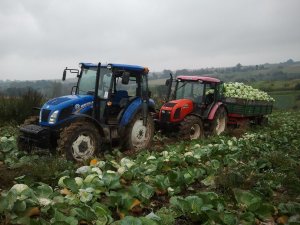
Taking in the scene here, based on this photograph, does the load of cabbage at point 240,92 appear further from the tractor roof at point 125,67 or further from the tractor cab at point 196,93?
the tractor roof at point 125,67

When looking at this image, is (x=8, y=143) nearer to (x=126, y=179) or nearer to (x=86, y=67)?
(x=86, y=67)

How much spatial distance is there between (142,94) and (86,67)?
1677 millimetres

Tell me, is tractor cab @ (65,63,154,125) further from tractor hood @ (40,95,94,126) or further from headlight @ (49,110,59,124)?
headlight @ (49,110,59,124)

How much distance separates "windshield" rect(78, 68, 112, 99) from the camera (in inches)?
353

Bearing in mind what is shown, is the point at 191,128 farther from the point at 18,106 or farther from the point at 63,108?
the point at 18,106

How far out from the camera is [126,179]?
570 cm

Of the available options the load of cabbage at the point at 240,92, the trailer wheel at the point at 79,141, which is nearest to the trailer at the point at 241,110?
the load of cabbage at the point at 240,92

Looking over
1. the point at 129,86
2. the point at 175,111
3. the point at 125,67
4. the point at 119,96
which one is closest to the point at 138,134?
the point at 119,96

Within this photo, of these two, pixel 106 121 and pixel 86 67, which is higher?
pixel 86 67

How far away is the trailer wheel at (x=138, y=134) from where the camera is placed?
9.46 metres

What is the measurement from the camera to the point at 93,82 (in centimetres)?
920

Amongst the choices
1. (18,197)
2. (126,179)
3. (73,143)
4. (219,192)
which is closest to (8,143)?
(73,143)

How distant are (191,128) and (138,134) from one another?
2447 millimetres

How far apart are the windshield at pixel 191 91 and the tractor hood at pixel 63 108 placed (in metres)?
4.54
